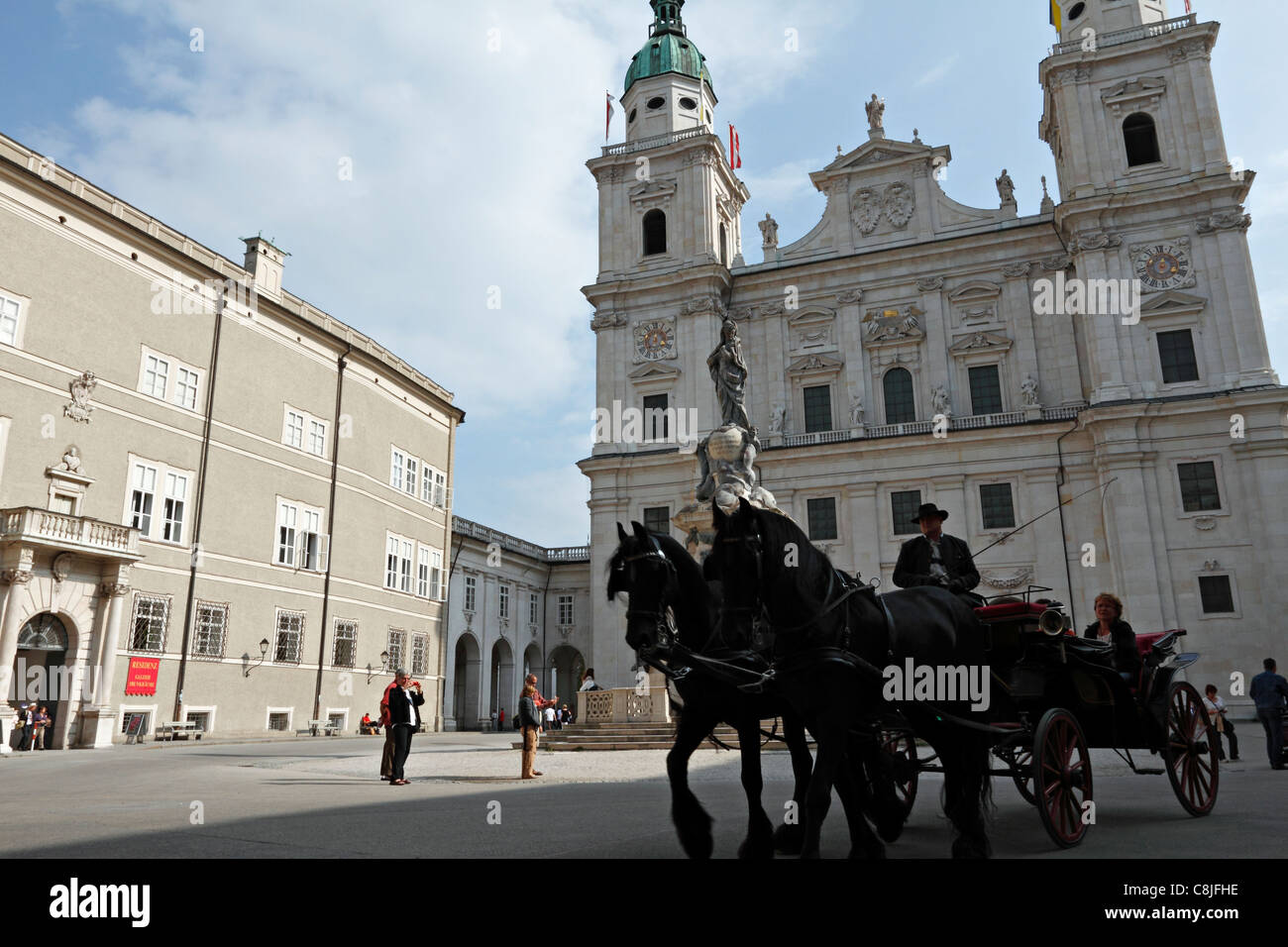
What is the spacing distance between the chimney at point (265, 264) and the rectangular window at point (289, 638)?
11907mm

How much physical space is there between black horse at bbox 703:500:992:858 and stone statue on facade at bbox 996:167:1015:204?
38546 millimetres

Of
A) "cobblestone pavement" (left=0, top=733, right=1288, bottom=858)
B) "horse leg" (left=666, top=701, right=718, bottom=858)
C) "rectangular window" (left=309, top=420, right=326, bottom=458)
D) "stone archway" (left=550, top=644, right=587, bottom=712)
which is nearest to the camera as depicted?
"horse leg" (left=666, top=701, right=718, bottom=858)

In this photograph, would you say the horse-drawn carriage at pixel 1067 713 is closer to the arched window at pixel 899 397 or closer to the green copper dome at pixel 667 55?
the arched window at pixel 899 397

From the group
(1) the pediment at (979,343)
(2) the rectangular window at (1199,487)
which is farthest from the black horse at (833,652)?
(1) the pediment at (979,343)

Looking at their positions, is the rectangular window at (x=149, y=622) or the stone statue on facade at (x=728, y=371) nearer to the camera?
the stone statue on facade at (x=728, y=371)

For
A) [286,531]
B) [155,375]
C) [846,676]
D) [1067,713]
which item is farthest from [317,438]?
[846,676]

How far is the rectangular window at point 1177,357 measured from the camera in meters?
32.8

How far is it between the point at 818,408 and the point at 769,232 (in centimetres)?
979

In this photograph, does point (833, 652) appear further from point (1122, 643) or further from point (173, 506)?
point (173, 506)

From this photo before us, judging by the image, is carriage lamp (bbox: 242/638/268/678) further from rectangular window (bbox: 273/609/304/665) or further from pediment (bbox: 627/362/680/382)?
pediment (bbox: 627/362/680/382)

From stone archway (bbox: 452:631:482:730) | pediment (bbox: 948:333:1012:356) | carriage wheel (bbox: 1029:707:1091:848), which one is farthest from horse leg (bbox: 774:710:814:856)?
stone archway (bbox: 452:631:482:730)

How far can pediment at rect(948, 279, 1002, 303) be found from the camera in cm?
3759
